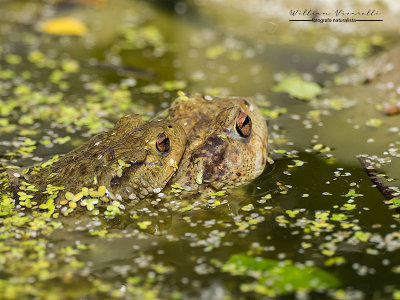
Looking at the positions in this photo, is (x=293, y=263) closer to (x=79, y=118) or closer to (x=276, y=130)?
(x=276, y=130)

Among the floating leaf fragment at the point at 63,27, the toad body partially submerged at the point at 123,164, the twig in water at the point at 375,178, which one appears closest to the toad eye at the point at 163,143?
the toad body partially submerged at the point at 123,164

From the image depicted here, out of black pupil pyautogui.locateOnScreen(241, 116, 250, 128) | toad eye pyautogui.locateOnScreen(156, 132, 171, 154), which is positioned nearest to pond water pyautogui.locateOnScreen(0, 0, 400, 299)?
toad eye pyautogui.locateOnScreen(156, 132, 171, 154)

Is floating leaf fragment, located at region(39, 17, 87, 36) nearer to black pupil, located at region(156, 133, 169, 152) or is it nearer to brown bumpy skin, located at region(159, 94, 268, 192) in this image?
brown bumpy skin, located at region(159, 94, 268, 192)

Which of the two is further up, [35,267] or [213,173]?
[213,173]

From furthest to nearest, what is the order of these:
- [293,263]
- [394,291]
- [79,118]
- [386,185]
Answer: [79,118]
[386,185]
[293,263]
[394,291]

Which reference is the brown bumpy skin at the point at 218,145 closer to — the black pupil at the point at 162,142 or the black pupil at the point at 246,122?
the black pupil at the point at 246,122

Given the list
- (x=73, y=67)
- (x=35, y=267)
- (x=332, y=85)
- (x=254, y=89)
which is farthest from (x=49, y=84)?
(x=35, y=267)
